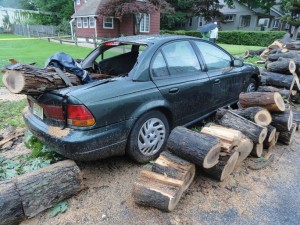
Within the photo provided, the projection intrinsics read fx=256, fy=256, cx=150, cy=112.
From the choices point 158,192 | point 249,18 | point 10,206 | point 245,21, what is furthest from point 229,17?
point 10,206

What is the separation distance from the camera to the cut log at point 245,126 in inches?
137

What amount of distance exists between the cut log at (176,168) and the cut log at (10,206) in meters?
1.42

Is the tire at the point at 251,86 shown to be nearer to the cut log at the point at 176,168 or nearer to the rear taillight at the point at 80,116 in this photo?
the cut log at the point at 176,168

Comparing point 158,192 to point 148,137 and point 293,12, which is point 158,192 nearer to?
point 148,137

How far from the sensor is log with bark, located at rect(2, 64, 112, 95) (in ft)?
8.61

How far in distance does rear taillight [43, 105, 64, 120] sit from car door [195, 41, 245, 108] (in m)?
2.41

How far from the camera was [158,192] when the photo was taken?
8.52 feet

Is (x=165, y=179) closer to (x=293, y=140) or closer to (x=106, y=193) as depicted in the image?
(x=106, y=193)

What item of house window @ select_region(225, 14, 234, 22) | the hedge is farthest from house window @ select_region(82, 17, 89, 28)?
house window @ select_region(225, 14, 234, 22)

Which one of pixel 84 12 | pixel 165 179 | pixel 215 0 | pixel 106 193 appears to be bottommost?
pixel 106 193

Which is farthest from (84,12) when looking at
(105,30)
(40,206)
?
(40,206)

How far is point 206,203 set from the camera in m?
2.81

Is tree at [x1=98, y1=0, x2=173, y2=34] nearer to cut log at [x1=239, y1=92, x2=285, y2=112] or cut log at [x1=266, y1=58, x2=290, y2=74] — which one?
cut log at [x1=266, y1=58, x2=290, y2=74]

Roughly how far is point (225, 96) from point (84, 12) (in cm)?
2604
